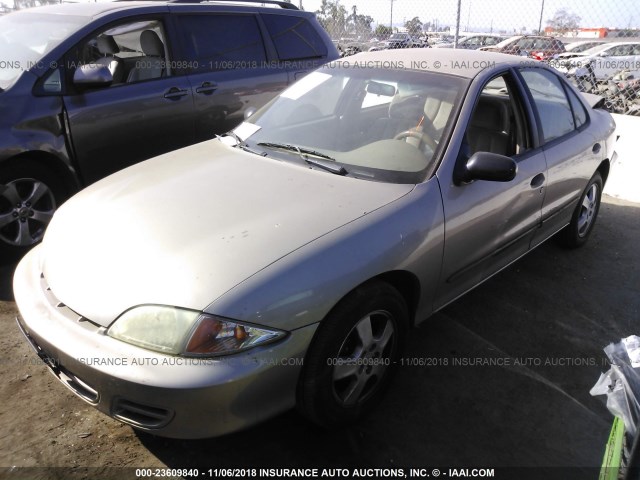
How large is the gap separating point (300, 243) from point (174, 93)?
294 centimetres

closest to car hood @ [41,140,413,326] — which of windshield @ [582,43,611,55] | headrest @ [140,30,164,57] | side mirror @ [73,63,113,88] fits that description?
side mirror @ [73,63,113,88]

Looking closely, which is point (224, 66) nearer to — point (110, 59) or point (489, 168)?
point (110, 59)

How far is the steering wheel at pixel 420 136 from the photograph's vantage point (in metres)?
2.78

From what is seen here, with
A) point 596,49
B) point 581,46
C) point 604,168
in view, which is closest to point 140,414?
point 604,168

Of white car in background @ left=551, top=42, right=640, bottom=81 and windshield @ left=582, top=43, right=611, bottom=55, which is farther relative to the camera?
windshield @ left=582, top=43, right=611, bottom=55

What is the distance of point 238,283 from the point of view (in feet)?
6.38

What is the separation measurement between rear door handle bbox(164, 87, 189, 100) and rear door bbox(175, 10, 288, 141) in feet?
0.29

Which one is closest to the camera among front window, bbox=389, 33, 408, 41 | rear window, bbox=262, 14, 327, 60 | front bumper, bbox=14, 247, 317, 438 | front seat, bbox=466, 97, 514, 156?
front bumper, bbox=14, 247, 317, 438

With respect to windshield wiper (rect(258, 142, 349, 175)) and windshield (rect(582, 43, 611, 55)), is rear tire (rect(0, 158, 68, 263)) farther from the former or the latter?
windshield (rect(582, 43, 611, 55))

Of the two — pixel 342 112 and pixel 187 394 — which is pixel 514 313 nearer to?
pixel 342 112

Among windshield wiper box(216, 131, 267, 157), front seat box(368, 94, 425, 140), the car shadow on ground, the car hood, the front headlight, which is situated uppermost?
front seat box(368, 94, 425, 140)

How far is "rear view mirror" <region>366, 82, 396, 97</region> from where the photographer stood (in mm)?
3131

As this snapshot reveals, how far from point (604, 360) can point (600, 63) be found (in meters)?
15.1

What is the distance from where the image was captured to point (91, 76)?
3934 mm
